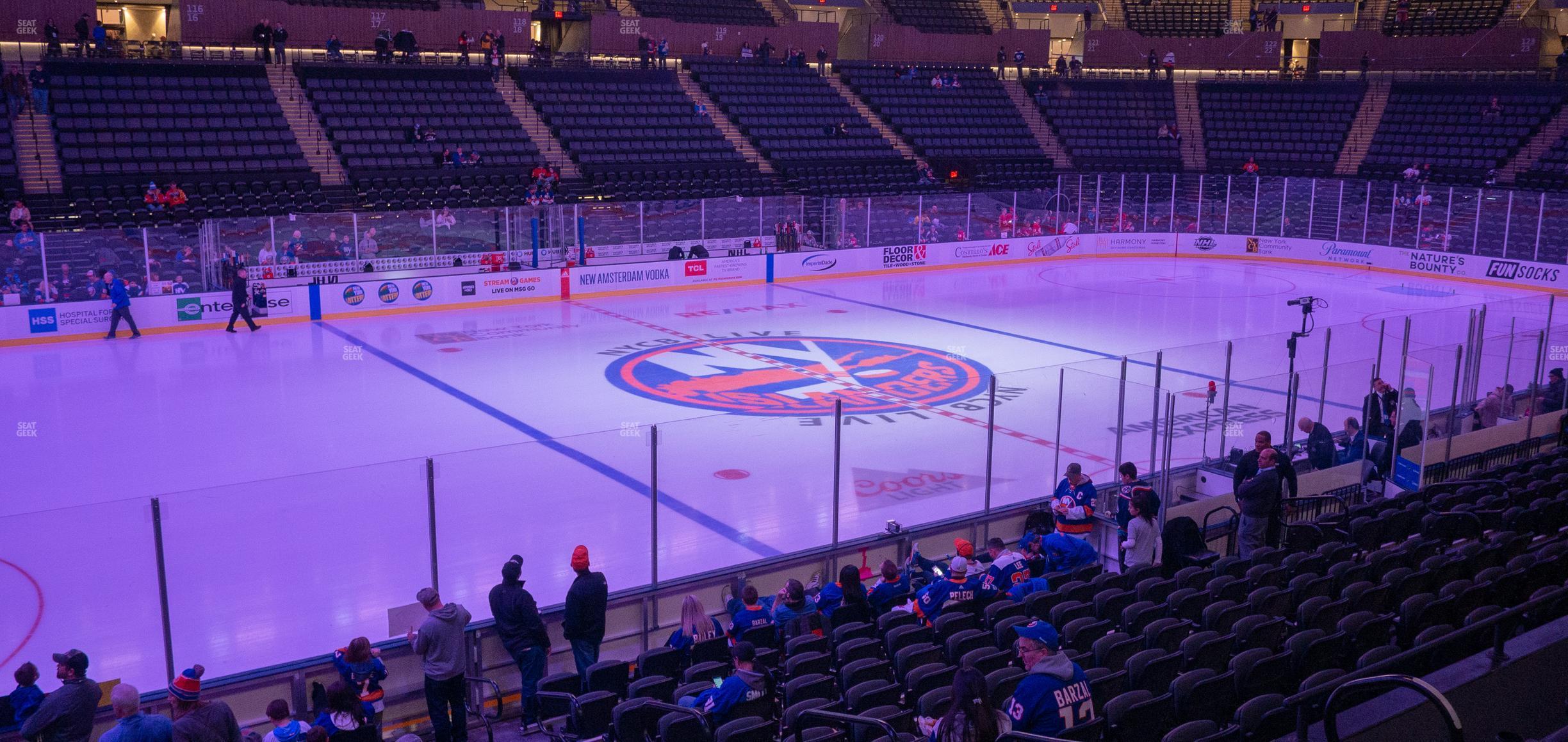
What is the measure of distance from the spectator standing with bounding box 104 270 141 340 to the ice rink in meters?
0.41

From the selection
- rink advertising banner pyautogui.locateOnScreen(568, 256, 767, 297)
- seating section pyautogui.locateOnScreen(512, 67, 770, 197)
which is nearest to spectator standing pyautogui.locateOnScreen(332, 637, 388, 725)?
rink advertising banner pyautogui.locateOnScreen(568, 256, 767, 297)

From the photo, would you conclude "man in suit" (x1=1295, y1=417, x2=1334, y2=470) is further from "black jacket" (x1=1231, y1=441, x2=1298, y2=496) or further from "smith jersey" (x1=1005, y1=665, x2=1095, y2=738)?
"smith jersey" (x1=1005, y1=665, x2=1095, y2=738)

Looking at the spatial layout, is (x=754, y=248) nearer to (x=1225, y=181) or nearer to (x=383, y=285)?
(x=383, y=285)

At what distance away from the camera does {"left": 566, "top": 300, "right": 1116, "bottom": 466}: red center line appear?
1283 centimetres

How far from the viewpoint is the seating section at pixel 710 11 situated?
44812 mm

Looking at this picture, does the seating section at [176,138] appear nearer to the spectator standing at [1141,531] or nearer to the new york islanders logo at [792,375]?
the new york islanders logo at [792,375]

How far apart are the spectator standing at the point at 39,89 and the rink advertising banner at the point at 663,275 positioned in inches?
537

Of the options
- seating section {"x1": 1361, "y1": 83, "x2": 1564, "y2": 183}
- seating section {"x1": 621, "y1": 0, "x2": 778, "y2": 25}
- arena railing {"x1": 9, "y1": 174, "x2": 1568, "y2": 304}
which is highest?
seating section {"x1": 621, "y1": 0, "x2": 778, "y2": 25}

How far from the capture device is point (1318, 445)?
14047 mm

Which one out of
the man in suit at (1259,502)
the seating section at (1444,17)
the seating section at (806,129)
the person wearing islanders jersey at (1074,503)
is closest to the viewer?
the man in suit at (1259,502)

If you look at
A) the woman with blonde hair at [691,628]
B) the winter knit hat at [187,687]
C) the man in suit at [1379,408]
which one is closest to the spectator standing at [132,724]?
the winter knit hat at [187,687]

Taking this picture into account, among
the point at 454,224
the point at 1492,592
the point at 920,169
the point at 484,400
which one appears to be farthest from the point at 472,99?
the point at 1492,592

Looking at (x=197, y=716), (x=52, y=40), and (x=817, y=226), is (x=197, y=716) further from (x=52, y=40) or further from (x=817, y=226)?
(x=52, y=40)

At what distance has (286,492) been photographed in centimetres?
923
